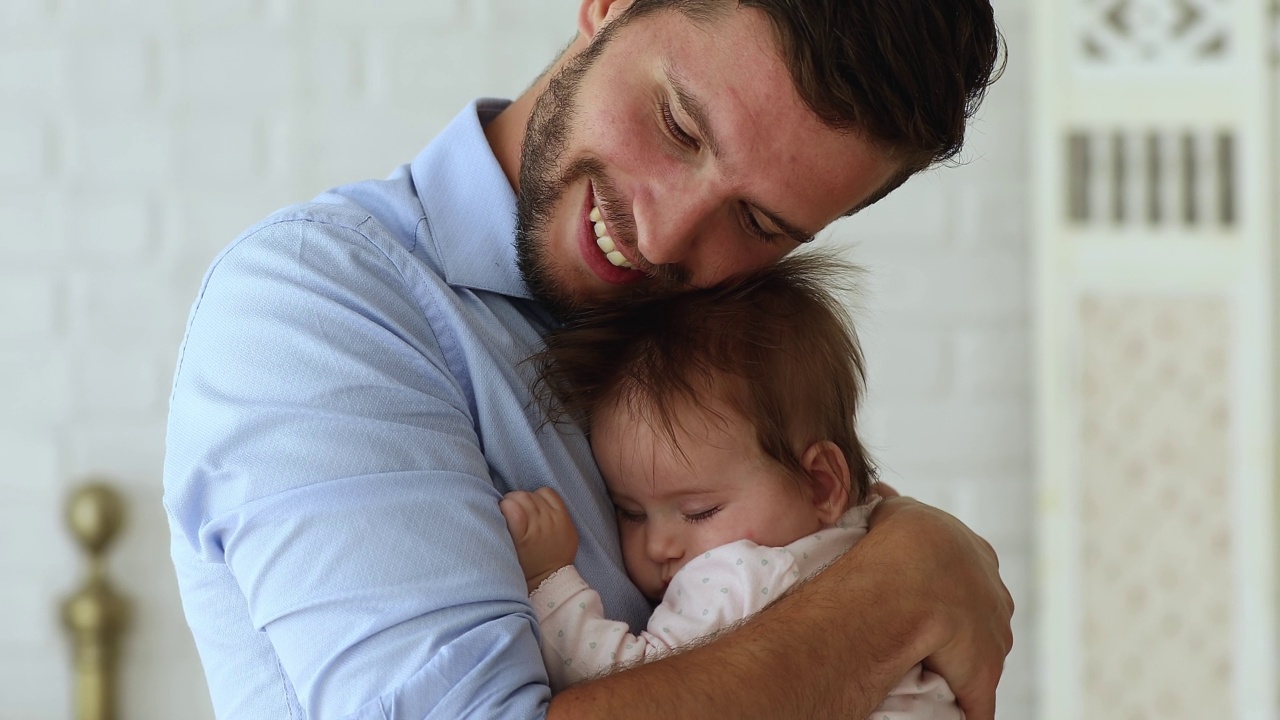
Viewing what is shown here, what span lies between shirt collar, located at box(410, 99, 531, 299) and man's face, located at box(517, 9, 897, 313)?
0.02 m

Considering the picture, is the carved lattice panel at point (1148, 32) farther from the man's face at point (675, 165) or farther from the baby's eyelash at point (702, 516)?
the baby's eyelash at point (702, 516)

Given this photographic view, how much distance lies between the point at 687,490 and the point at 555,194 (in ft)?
0.97

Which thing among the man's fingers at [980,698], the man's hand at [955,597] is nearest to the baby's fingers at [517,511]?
the man's hand at [955,597]

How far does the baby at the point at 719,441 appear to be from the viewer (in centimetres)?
107

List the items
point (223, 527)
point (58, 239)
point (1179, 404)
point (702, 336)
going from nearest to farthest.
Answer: point (223, 527) → point (702, 336) → point (58, 239) → point (1179, 404)

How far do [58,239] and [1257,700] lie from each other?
2.33 meters

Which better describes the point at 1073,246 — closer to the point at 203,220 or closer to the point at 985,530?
the point at 985,530

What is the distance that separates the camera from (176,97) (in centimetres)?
213

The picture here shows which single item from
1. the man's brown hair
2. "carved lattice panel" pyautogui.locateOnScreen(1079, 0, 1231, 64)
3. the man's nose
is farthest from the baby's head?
"carved lattice panel" pyautogui.locateOnScreen(1079, 0, 1231, 64)

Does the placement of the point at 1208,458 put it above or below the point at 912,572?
below

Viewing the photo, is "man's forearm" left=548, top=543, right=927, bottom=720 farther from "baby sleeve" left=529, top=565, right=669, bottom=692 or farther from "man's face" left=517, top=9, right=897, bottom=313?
"man's face" left=517, top=9, right=897, bottom=313

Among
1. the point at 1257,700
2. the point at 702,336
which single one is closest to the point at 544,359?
the point at 702,336

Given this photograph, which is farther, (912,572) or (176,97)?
(176,97)

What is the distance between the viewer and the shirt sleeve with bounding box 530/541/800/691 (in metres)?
0.97
